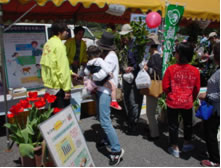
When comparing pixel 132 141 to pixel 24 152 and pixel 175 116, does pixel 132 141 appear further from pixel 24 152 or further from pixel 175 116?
pixel 24 152

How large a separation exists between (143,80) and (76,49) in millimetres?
1752

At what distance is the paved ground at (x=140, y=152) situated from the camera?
3.04 meters

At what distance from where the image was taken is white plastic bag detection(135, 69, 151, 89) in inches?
131

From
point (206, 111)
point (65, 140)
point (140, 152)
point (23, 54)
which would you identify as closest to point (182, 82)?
point (206, 111)

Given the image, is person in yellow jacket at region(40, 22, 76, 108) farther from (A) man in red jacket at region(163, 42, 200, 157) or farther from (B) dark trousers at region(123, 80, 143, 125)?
(A) man in red jacket at region(163, 42, 200, 157)

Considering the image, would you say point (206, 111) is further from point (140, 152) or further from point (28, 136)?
point (28, 136)

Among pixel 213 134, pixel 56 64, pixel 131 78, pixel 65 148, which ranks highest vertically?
pixel 56 64

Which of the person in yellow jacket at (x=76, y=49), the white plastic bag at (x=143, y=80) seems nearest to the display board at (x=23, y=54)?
the person in yellow jacket at (x=76, y=49)

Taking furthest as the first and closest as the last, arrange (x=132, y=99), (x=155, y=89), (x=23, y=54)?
(x=23, y=54)
(x=132, y=99)
(x=155, y=89)

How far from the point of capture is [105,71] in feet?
8.84

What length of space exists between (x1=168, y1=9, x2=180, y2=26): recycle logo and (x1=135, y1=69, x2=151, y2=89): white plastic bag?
3.80ft

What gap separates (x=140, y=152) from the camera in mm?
3361

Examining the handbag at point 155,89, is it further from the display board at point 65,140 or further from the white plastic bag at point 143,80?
the display board at point 65,140

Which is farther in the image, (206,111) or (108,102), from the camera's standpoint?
(108,102)
